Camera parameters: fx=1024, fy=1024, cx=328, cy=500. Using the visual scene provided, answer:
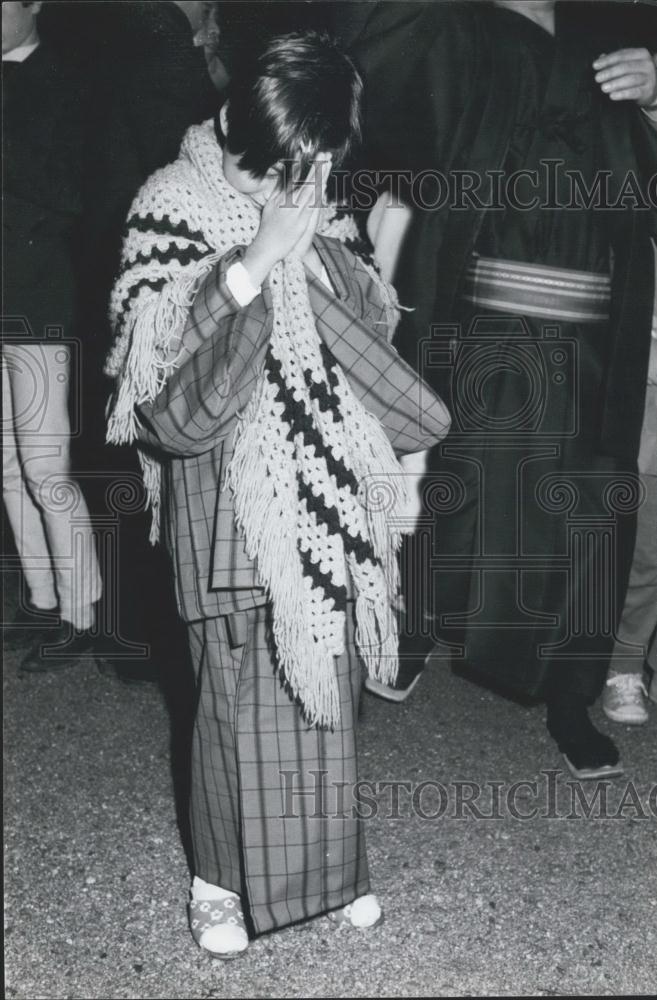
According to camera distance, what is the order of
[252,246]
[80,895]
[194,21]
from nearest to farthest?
[252,246] → [80,895] → [194,21]

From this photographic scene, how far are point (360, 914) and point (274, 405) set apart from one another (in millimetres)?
941

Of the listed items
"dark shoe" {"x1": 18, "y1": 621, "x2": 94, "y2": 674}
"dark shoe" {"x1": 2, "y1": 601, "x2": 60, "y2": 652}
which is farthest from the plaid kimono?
"dark shoe" {"x1": 2, "y1": 601, "x2": 60, "y2": 652}

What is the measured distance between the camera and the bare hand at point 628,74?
1.89 metres

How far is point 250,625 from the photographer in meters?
1.63

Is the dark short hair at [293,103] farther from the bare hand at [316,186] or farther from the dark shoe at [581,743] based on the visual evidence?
the dark shoe at [581,743]

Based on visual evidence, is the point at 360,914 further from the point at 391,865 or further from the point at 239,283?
the point at 239,283

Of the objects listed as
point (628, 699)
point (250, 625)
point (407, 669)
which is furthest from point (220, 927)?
point (628, 699)

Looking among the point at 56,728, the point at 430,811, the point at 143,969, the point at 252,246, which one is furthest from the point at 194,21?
the point at 143,969

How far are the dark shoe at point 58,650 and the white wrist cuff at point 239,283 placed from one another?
4.93 feet

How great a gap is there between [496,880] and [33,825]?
93 centimetres

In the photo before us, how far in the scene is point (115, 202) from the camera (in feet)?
7.39

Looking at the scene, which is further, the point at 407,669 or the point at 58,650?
the point at 58,650

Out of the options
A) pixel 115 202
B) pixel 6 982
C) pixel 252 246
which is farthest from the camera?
pixel 115 202

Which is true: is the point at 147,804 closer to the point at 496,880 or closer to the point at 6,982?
the point at 6,982
